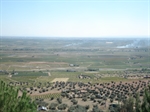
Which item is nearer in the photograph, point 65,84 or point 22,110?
point 22,110

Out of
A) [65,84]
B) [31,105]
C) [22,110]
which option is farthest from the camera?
[65,84]

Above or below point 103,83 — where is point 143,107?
above

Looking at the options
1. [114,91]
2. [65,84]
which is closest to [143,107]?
[114,91]

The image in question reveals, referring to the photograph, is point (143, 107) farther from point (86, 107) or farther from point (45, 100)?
point (45, 100)

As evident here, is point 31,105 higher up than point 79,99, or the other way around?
point 31,105

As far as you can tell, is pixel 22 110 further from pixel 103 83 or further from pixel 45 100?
pixel 103 83

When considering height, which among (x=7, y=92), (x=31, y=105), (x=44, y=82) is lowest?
(x=44, y=82)

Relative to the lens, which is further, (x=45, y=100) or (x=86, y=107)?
(x=45, y=100)

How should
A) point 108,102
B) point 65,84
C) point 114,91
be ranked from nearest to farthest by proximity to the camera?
1. point 108,102
2. point 114,91
3. point 65,84

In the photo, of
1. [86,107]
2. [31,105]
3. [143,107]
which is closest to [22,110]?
[31,105]
